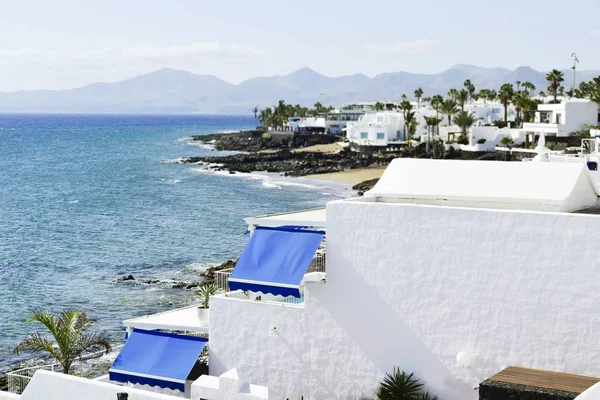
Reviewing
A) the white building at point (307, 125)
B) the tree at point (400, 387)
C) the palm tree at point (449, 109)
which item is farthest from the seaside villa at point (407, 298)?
the white building at point (307, 125)

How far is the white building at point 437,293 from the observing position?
11766mm

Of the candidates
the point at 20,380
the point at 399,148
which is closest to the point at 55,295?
the point at 20,380

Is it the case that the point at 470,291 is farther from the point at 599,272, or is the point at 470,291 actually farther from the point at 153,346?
the point at 153,346

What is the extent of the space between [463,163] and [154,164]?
285ft

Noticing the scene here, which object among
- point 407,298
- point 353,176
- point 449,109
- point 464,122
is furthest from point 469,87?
point 407,298

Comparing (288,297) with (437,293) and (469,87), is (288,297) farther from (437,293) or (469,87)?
(469,87)

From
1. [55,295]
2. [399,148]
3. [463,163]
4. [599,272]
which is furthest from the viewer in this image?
[399,148]

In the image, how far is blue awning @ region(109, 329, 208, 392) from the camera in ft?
47.0

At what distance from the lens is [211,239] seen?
147ft

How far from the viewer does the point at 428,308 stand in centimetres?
1287

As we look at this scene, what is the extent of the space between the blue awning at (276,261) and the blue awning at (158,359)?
161 cm

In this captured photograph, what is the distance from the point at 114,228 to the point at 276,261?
→ 38.3 meters

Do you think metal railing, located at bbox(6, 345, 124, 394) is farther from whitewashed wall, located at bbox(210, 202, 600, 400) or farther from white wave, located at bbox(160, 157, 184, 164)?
white wave, located at bbox(160, 157, 184, 164)

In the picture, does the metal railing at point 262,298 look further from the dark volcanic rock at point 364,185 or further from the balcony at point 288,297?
the dark volcanic rock at point 364,185
